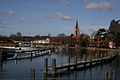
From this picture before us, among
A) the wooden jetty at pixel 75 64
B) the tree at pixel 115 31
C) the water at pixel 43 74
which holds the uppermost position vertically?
the tree at pixel 115 31

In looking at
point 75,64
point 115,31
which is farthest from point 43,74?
point 115,31

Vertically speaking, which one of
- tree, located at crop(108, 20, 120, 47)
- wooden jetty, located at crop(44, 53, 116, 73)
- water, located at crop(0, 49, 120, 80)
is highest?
tree, located at crop(108, 20, 120, 47)

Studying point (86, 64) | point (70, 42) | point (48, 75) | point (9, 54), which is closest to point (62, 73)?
point (48, 75)

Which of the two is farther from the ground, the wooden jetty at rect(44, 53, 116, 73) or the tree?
the tree

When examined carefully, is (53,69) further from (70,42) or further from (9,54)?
(70,42)

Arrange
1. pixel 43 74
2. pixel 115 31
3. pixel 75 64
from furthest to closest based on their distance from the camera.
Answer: pixel 115 31 → pixel 75 64 → pixel 43 74

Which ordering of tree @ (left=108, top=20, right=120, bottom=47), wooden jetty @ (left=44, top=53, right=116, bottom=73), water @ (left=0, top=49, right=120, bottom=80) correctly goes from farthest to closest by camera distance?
tree @ (left=108, top=20, right=120, bottom=47), wooden jetty @ (left=44, top=53, right=116, bottom=73), water @ (left=0, top=49, right=120, bottom=80)

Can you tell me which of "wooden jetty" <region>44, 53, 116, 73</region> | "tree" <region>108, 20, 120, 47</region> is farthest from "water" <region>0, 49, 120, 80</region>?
"tree" <region>108, 20, 120, 47</region>

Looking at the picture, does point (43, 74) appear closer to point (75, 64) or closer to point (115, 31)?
point (75, 64)

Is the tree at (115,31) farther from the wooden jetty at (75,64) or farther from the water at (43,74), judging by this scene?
the water at (43,74)

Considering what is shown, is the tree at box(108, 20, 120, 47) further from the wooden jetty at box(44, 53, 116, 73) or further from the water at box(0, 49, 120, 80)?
the water at box(0, 49, 120, 80)

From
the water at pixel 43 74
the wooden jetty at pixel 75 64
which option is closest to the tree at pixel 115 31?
the wooden jetty at pixel 75 64

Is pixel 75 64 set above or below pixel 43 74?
above

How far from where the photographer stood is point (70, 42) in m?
154
